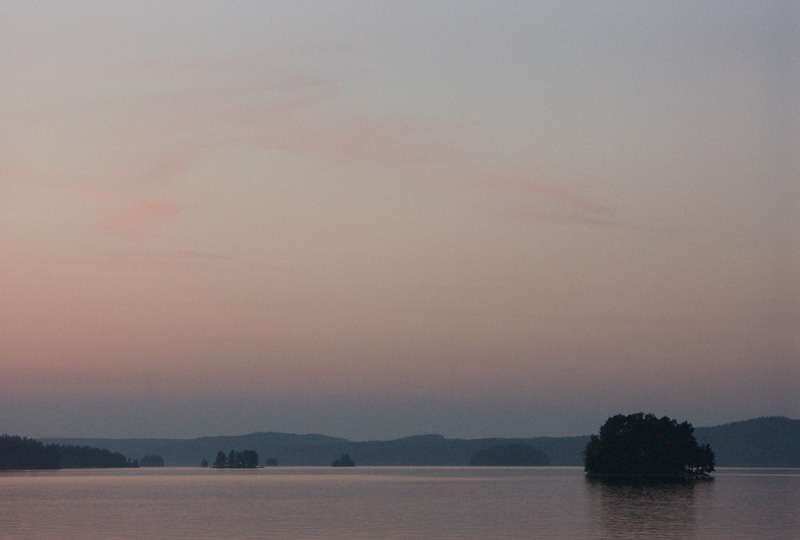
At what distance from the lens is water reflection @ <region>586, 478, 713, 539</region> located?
80.1 meters

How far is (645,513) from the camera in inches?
3962

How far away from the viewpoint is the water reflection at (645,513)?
80.1 metres

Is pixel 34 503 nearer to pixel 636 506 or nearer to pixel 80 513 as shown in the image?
pixel 80 513

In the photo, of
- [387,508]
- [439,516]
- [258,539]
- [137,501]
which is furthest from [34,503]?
[258,539]

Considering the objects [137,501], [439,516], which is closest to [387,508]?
[439,516]

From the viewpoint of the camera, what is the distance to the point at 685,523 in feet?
294

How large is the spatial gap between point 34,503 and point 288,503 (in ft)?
101

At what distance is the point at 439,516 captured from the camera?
10238 centimetres

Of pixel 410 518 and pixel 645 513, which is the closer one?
pixel 410 518

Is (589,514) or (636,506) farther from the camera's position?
(636,506)

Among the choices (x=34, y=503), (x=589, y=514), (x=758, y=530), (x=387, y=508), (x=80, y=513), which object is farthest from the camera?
(x=34, y=503)

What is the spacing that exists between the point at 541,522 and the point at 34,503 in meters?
67.8

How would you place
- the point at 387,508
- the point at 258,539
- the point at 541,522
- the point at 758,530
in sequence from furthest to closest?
1. the point at 387,508
2. the point at 541,522
3. the point at 758,530
4. the point at 258,539

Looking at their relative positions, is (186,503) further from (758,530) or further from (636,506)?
(758,530)
